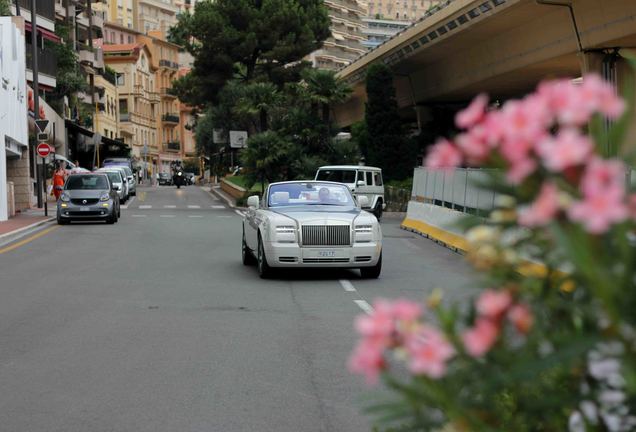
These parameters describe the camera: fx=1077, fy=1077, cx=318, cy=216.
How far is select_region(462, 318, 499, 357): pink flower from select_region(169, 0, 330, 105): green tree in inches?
2584

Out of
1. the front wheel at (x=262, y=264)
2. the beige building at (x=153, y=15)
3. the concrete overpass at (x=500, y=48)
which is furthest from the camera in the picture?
the beige building at (x=153, y=15)

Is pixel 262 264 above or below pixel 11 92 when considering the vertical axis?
below

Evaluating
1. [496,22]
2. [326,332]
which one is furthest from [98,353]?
[496,22]

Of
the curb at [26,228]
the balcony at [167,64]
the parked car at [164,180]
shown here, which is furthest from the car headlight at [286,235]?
the balcony at [167,64]

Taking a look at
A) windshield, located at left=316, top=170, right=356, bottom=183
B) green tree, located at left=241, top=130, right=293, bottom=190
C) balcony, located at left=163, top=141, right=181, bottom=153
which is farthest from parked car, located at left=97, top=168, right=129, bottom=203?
balcony, located at left=163, top=141, right=181, bottom=153

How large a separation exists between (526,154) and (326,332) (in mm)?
8928

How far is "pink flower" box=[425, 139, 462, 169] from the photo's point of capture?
2.01 m

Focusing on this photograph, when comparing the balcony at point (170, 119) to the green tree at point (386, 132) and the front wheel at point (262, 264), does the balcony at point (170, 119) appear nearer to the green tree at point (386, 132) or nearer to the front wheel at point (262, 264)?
the green tree at point (386, 132)

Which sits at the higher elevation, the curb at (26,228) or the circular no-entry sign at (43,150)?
the circular no-entry sign at (43,150)

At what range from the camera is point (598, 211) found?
1.69 metres

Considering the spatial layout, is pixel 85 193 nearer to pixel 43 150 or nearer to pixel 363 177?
pixel 43 150

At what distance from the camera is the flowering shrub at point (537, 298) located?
178cm

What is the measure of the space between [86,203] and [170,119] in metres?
118

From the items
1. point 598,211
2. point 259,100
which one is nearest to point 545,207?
point 598,211
